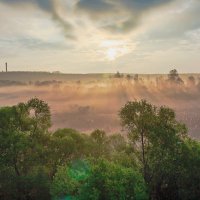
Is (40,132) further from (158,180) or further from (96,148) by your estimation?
(158,180)

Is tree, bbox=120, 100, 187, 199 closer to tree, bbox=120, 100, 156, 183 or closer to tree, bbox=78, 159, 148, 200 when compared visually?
tree, bbox=120, 100, 156, 183

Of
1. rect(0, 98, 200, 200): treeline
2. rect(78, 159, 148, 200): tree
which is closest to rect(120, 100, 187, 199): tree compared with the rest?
rect(0, 98, 200, 200): treeline

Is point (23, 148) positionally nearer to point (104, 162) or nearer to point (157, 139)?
point (104, 162)

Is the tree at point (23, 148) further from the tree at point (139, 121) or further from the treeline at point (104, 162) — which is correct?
the tree at point (139, 121)

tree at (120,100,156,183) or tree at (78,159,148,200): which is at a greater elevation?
tree at (120,100,156,183)

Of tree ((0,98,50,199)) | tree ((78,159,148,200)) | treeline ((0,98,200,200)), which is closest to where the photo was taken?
tree ((78,159,148,200))

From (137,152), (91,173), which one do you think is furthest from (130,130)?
(91,173)

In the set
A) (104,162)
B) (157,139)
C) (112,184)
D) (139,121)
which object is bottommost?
(112,184)

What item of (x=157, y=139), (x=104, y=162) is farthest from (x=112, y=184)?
(x=157, y=139)
